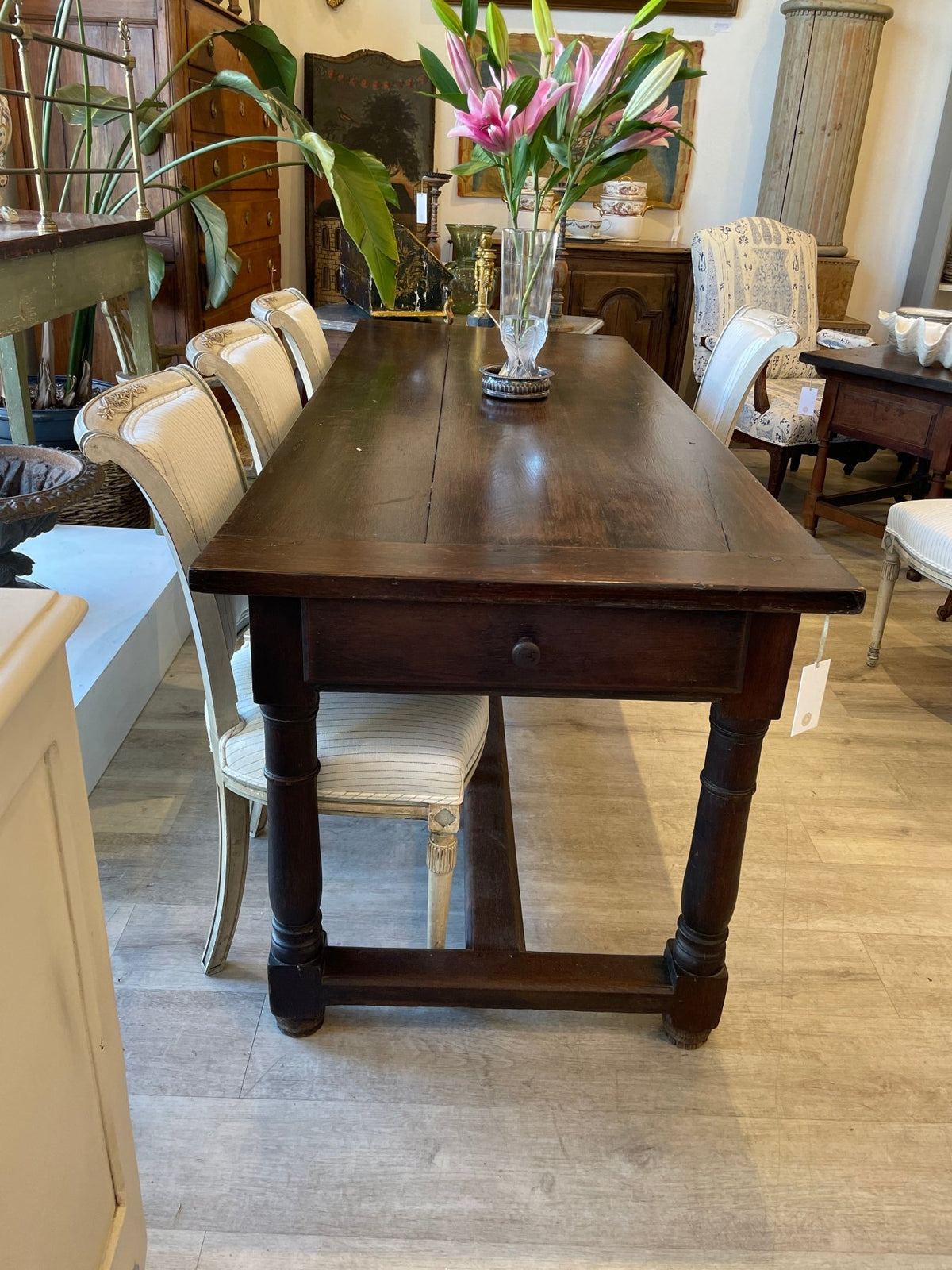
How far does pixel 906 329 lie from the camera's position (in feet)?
10.2

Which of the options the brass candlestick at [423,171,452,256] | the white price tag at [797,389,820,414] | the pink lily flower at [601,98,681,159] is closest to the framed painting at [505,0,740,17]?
the brass candlestick at [423,171,452,256]

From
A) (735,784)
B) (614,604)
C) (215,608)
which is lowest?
(735,784)

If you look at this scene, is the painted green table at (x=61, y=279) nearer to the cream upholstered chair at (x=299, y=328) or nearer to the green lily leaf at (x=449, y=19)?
the cream upholstered chair at (x=299, y=328)

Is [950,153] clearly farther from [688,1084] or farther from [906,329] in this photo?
[688,1084]

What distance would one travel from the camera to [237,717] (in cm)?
138

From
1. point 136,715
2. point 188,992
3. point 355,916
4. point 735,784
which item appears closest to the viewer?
point 735,784

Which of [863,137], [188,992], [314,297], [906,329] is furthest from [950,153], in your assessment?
[188,992]

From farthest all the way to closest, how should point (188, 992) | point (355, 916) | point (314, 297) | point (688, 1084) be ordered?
point (314, 297)
point (355, 916)
point (188, 992)
point (688, 1084)

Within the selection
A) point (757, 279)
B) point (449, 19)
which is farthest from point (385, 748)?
point (757, 279)

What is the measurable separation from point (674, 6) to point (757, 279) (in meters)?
1.42

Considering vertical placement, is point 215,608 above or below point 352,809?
above

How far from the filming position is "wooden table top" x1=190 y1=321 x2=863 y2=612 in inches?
41.8

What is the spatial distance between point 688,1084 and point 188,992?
0.75 meters

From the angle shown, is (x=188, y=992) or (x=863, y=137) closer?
(x=188, y=992)
